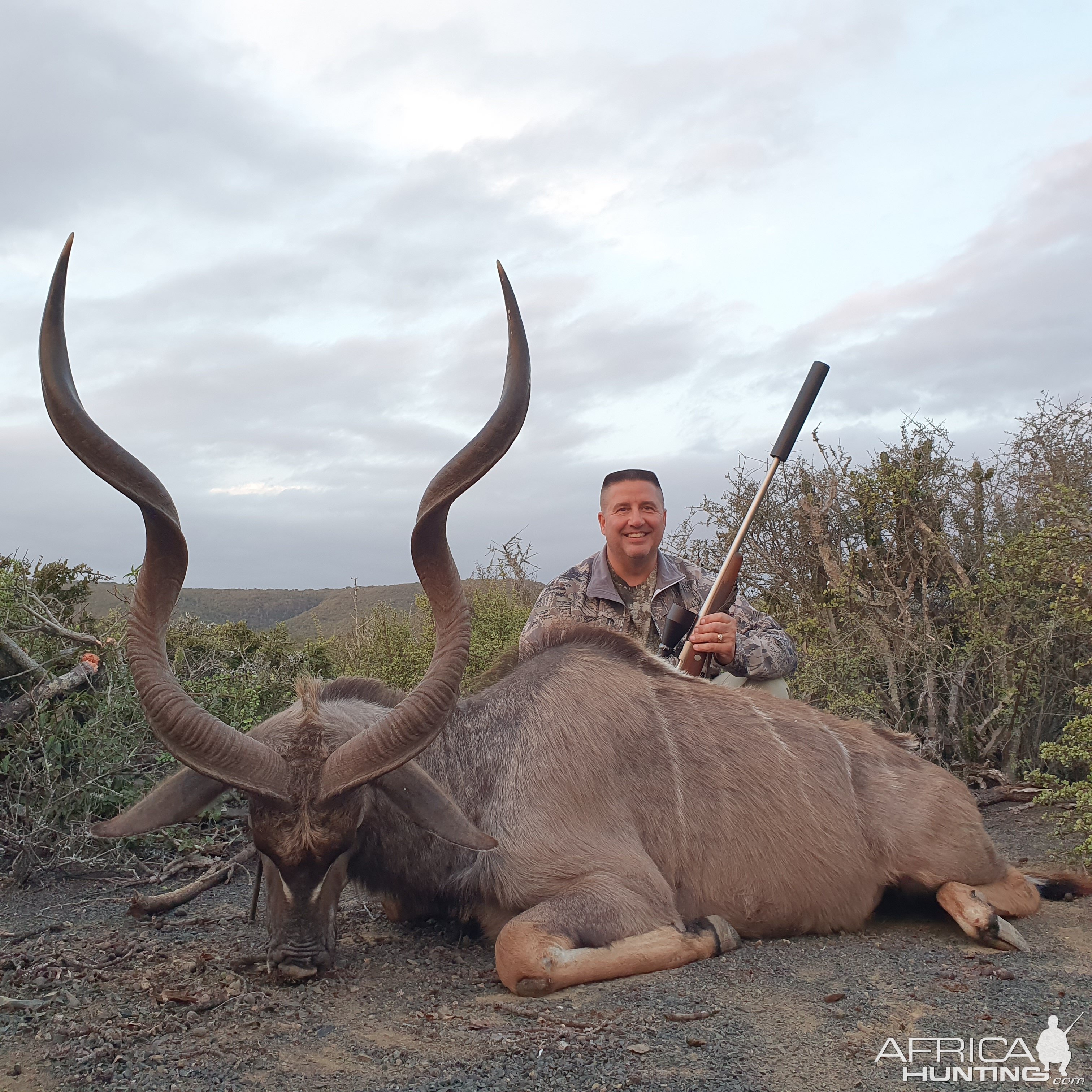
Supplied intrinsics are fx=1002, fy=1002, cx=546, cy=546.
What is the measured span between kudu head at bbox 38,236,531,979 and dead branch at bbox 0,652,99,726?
9.57 ft

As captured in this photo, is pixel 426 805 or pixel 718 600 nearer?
pixel 426 805

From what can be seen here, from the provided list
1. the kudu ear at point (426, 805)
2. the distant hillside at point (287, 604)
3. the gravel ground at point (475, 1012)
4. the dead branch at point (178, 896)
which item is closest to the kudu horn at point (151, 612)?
the kudu ear at point (426, 805)

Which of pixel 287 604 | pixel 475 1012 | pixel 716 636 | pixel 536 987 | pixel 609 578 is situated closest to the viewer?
pixel 475 1012

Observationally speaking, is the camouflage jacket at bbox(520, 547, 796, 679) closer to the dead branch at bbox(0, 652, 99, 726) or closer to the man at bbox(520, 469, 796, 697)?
the man at bbox(520, 469, 796, 697)

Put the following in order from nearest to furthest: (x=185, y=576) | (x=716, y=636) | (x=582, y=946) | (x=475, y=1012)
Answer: (x=475, y=1012) < (x=582, y=946) < (x=185, y=576) < (x=716, y=636)

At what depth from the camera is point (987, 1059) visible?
3154 millimetres

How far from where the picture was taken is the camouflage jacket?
6.53 metres

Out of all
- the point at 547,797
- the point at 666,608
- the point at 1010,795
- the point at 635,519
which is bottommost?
the point at 1010,795

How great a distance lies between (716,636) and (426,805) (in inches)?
99.7

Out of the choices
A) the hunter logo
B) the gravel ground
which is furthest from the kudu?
the hunter logo

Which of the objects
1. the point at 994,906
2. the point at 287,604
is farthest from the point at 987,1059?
the point at 287,604

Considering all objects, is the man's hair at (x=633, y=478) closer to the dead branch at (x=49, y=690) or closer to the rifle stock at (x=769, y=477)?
the rifle stock at (x=769, y=477)

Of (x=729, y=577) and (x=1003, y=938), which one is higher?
(x=729, y=577)

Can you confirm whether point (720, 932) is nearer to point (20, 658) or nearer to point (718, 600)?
point (718, 600)
